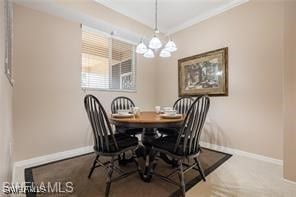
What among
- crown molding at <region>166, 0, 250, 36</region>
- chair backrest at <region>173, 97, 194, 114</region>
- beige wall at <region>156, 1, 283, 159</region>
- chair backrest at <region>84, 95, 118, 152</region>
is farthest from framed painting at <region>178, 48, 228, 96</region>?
chair backrest at <region>84, 95, 118, 152</region>

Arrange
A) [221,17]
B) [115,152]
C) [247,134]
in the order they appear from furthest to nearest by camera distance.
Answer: [221,17], [247,134], [115,152]

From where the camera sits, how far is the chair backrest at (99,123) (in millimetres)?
1646

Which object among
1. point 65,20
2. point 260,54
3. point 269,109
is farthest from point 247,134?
point 65,20

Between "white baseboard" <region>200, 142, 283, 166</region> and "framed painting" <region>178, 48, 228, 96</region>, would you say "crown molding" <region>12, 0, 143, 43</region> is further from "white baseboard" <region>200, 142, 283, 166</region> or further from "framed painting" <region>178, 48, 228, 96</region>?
"white baseboard" <region>200, 142, 283, 166</region>

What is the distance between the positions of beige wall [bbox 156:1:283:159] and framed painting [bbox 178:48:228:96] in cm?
12

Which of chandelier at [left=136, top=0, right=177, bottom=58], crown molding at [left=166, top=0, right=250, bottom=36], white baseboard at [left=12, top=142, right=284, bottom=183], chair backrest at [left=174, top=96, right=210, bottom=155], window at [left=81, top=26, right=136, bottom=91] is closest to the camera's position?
chair backrest at [left=174, top=96, right=210, bottom=155]

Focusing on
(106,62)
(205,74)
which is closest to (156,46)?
(205,74)

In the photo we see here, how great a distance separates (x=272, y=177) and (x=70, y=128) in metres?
3.02

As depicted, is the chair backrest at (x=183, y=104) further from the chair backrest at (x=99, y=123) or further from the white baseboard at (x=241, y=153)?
the chair backrest at (x=99, y=123)

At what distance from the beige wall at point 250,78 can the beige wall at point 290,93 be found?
0.58m

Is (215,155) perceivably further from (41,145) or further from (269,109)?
(41,145)

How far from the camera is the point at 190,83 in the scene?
140 inches

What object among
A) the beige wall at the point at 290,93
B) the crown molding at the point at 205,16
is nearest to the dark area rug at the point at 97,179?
the beige wall at the point at 290,93

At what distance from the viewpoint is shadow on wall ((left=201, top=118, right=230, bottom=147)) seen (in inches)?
119
